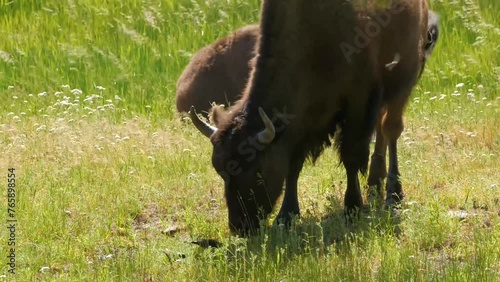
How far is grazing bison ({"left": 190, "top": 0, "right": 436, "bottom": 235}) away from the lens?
7457 millimetres

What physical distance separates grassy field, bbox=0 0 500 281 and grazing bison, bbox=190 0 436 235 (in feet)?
1.10

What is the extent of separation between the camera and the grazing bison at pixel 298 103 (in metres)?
7.46

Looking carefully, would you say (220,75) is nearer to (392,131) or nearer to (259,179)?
(392,131)

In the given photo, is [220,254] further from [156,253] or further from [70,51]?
[70,51]

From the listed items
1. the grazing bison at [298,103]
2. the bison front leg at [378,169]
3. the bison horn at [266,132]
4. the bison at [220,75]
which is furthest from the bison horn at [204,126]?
the bison at [220,75]

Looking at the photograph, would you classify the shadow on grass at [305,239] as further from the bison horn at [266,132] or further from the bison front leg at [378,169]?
the bison front leg at [378,169]

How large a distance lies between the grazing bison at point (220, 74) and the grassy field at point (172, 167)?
1.40 feet

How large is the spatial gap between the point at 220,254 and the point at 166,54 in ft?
24.4

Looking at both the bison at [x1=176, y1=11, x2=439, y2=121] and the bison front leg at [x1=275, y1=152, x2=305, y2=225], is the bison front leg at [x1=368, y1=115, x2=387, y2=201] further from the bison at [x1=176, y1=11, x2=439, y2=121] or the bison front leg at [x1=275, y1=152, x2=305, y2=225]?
the bison at [x1=176, y1=11, x2=439, y2=121]

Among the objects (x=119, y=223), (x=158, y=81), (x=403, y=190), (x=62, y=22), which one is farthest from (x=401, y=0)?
(x=62, y=22)

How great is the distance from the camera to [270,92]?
25.3 feet

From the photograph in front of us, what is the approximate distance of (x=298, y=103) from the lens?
7.79 m

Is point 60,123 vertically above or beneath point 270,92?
beneath

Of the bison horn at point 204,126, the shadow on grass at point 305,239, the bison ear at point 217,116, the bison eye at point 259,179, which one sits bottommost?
the shadow on grass at point 305,239
